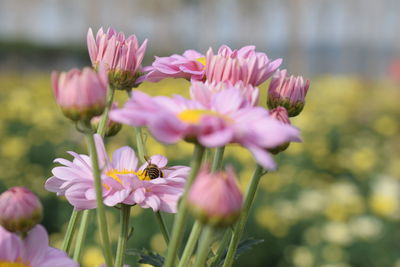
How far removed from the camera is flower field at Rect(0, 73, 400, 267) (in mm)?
2105

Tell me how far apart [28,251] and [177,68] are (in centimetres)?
19

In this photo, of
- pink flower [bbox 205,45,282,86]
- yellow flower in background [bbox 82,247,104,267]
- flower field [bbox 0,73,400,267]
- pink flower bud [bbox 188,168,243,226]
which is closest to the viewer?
pink flower bud [bbox 188,168,243,226]

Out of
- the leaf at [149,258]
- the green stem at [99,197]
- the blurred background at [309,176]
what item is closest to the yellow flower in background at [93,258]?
the blurred background at [309,176]

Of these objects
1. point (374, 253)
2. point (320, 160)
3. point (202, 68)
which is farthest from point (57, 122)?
point (202, 68)

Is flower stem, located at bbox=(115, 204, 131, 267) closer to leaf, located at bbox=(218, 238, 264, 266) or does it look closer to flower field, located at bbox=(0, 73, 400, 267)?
leaf, located at bbox=(218, 238, 264, 266)

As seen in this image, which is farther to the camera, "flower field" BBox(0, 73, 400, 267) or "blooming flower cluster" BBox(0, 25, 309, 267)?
"flower field" BBox(0, 73, 400, 267)

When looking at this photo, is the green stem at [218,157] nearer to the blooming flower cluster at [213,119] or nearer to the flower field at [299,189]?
the blooming flower cluster at [213,119]

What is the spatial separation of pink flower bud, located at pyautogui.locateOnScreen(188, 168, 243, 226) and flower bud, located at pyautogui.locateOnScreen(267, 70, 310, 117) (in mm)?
158

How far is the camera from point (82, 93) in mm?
329

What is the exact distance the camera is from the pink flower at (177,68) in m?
0.44

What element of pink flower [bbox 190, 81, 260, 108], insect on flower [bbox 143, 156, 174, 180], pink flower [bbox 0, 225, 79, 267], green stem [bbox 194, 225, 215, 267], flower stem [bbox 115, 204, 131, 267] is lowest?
flower stem [bbox 115, 204, 131, 267]

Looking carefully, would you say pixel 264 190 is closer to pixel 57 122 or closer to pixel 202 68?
pixel 57 122

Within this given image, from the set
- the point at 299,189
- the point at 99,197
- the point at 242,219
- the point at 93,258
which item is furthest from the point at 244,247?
the point at 299,189

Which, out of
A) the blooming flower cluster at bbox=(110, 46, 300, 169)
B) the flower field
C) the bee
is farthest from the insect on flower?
the flower field
